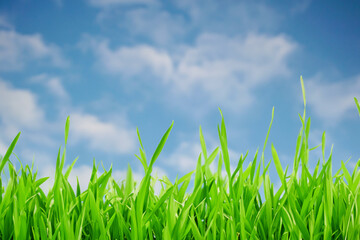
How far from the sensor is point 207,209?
1.50 meters

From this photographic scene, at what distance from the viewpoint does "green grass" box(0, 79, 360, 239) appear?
136 cm

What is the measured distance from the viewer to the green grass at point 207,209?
1359 mm

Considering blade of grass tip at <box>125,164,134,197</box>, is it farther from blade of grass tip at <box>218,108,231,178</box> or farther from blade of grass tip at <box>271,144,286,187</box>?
blade of grass tip at <box>271,144,286,187</box>

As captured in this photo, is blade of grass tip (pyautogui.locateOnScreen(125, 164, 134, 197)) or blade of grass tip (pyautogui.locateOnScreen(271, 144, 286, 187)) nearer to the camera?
blade of grass tip (pyautogui.locateOnScreen(271, 144, 286, 187))

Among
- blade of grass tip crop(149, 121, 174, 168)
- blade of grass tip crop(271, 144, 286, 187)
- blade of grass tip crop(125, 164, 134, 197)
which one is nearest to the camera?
blade of grass tip crop(149, 121, 174, 168)

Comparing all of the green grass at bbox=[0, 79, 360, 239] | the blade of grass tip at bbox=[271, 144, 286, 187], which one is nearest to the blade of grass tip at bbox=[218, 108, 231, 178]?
the green grass at bbox=[0, 79, 360, 239]

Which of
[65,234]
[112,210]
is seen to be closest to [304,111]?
[112,210]

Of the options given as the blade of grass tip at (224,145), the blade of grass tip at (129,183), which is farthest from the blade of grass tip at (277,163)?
the blade of grass tip at (129,183)

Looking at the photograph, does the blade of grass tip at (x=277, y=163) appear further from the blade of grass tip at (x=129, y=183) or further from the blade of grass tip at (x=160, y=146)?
the blade of grass tip at (x=129, y=183)

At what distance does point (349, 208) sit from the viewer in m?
1.39

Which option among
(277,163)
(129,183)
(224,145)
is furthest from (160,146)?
(277,163)

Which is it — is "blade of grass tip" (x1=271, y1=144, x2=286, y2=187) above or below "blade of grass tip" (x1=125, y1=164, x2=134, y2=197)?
above

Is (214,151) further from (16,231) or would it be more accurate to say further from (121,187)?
(16,231)

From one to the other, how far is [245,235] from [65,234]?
2.17ft
